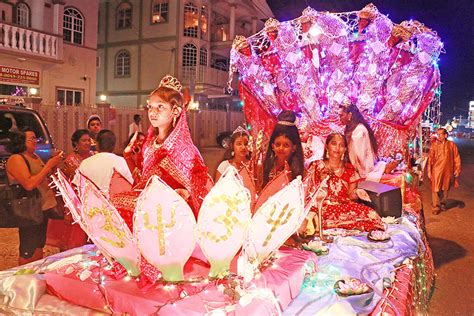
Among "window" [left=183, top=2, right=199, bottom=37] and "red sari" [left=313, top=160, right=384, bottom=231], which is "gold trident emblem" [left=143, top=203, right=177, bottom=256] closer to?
"red sari" [left=313, top=160, right=384, bottom=231]

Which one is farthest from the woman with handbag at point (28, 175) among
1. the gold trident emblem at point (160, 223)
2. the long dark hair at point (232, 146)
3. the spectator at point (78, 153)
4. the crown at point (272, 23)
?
the crown at point (272, 23)

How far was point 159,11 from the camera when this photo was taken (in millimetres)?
23594

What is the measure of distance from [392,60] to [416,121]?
3.15 feet

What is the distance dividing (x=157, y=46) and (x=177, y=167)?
22215mm

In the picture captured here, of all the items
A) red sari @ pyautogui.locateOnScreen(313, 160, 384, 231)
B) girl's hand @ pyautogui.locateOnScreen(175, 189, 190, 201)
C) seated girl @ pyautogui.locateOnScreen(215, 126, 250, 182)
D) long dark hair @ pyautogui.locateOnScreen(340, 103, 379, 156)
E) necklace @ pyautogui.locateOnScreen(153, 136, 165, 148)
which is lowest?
red sari @ pyautogui.locateOnScreen(313, 160, 384, 231)

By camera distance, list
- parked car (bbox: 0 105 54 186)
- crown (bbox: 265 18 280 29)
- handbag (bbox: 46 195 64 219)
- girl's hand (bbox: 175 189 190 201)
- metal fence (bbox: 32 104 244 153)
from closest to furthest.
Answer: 1. girl's hand (bbox: 175 189 190 201)
2. handbag (bbox: 46 195 64 219)
3. crown (bbox: 265 18 280 29)
4. parked car (bbox: 0 105 54 186)
5. metal fence (bbox: 32 104 244 153)

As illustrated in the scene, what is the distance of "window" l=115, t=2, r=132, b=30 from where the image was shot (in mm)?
24375

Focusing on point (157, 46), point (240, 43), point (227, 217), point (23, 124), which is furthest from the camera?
point (157, 46)

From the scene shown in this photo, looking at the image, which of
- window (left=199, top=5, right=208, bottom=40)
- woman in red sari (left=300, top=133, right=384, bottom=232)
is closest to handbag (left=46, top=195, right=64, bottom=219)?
woman in red sari (left=300, top=133, right=384, bottom=232)

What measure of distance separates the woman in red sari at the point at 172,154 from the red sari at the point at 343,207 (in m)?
1.70

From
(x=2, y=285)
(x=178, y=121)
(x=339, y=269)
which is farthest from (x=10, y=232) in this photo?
(x=339, y=269)

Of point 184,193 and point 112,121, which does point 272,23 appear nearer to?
point 184,193

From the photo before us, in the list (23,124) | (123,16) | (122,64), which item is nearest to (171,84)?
(23,124)

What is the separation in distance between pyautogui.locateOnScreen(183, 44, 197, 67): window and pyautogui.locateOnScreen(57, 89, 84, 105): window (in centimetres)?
801
